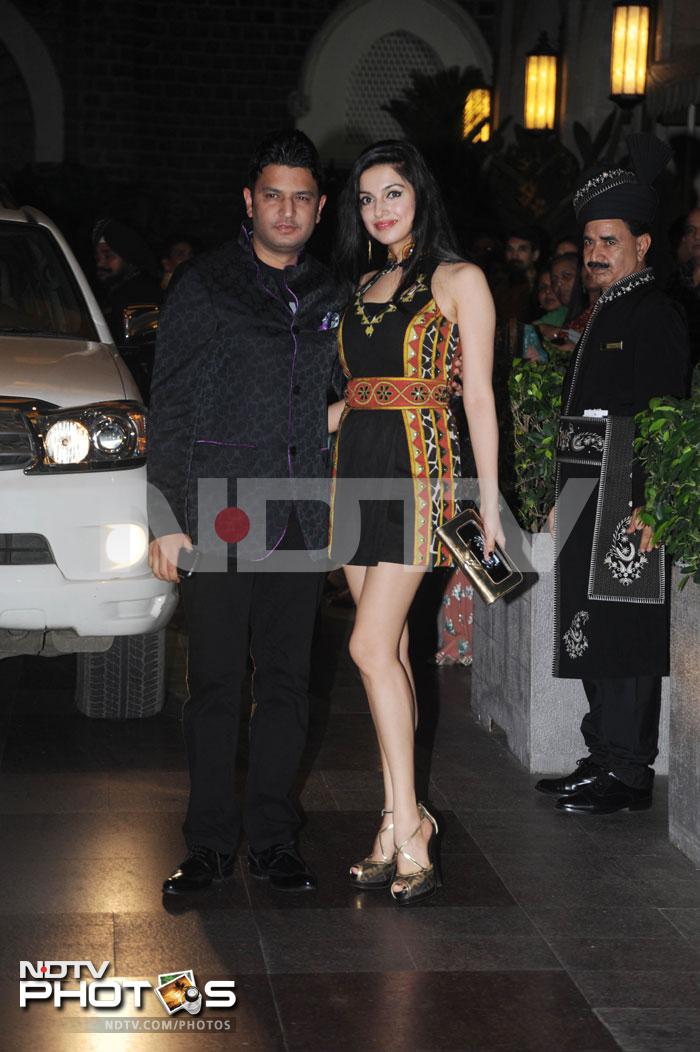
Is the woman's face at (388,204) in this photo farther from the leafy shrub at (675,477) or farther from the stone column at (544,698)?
the stone column at (544,698)

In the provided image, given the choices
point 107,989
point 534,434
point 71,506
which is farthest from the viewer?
point 534,434

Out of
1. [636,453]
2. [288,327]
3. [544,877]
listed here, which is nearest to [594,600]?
[636,453]

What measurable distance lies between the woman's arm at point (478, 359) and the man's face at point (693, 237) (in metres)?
3.79

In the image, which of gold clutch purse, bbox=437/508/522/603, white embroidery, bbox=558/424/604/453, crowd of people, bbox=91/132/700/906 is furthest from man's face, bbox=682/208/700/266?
gold clutch purse, bbox=437/508/522/603

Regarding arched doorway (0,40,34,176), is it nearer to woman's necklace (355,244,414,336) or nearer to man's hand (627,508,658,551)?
man's hand (627,508,658,551)

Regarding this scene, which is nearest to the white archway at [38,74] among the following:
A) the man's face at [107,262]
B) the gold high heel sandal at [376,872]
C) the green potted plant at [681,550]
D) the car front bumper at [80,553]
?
the man's face at [107,262]

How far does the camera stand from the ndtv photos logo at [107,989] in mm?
3461

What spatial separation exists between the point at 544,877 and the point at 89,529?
1863mm

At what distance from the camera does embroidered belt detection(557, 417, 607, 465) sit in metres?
4.88

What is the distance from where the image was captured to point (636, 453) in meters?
4.79

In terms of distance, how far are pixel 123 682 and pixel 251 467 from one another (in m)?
2.11

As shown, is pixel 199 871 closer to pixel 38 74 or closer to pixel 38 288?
pixel 38 288

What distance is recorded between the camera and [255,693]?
435cm

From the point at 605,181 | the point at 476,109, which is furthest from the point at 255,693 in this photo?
the point at 476,109
